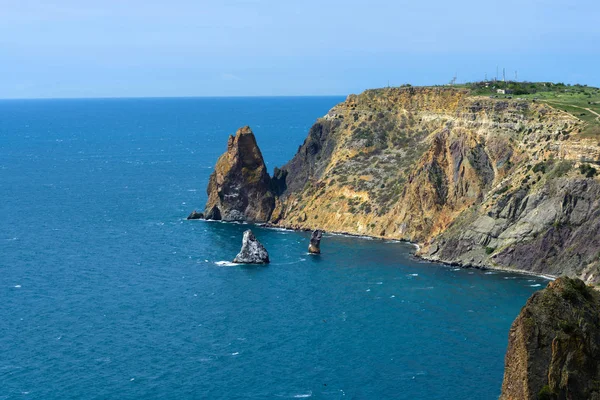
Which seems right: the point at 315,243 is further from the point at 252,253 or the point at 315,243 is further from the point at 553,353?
the point at 553,353

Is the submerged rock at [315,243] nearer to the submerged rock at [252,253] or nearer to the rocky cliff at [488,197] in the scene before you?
the submerged rock at [252,253]

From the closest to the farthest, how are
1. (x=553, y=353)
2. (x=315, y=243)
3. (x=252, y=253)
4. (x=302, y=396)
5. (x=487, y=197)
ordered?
(x=553, y=353) → (x=302, y=396) → (x=252, y=253) → (x=487, y=197) → (x=315, y=243)

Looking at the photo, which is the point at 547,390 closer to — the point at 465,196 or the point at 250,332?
the point at 250,332

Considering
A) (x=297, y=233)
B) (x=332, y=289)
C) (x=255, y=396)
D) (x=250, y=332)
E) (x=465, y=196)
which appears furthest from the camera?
(x=297, y=233)

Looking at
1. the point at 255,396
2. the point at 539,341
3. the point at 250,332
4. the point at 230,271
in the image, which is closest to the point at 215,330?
the point at 250,332

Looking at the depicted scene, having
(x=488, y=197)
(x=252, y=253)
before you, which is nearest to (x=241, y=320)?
(x=252, y=253)

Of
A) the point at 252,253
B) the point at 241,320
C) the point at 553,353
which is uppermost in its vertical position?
the point at 553,353

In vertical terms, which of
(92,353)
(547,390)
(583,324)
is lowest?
(92,353)

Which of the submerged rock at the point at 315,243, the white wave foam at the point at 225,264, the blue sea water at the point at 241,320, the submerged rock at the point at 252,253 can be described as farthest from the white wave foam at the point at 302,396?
the submerged rock at the point at 315,243
